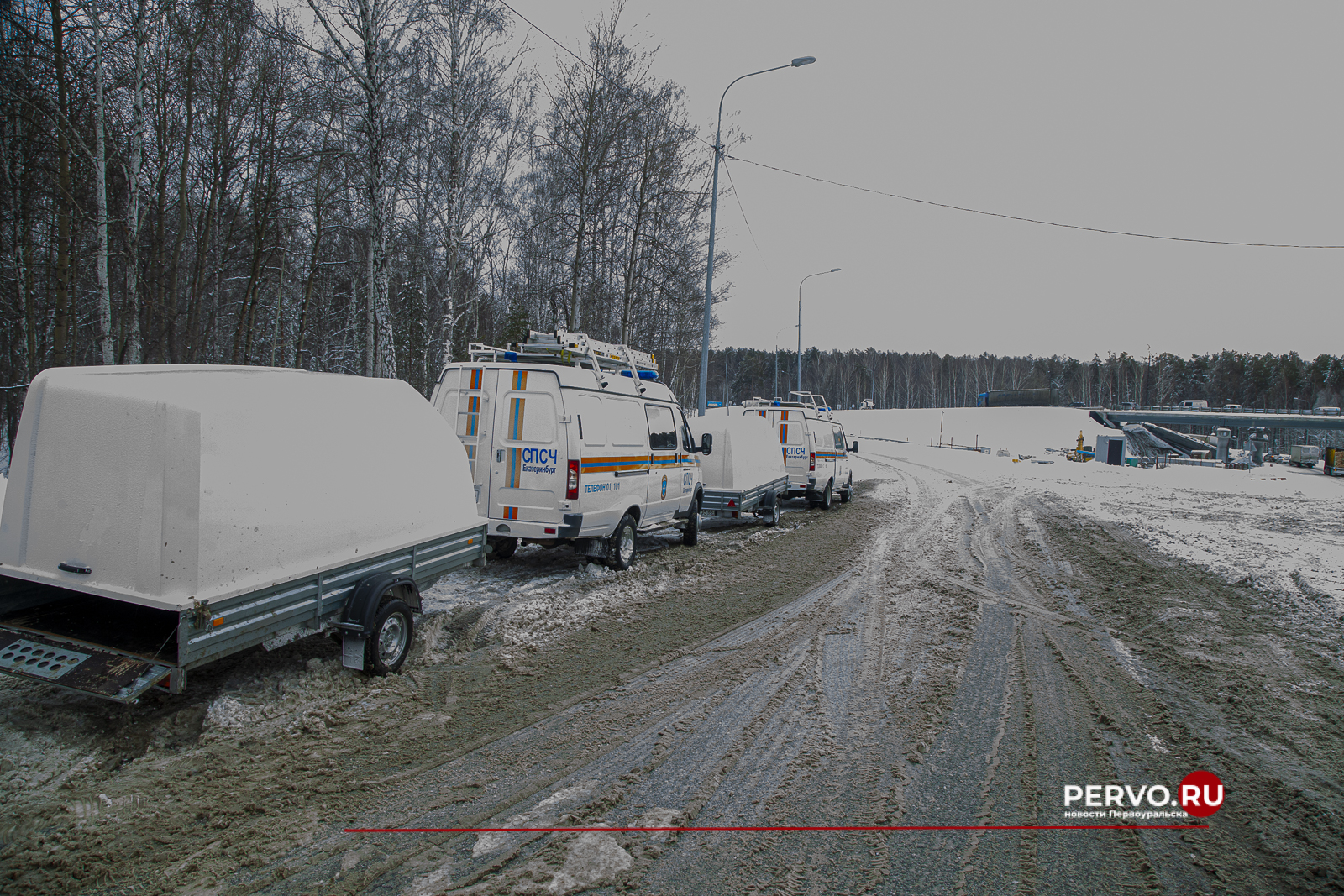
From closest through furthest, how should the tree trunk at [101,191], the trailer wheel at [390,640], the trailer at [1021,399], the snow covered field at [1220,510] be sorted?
the trailer wheel at [390,640] < the snow covered field at [1220,510] < the tree trunk at [101,191] < the trailer at [1021,399]

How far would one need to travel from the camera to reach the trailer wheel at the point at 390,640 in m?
4.75

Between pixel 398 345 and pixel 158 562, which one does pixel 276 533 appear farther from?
pixel 398 345

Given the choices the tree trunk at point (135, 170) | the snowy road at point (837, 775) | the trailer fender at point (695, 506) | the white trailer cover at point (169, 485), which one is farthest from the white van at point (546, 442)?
the tree trunk at point (135, 170)

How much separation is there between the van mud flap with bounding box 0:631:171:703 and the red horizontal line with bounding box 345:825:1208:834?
56.6 inches

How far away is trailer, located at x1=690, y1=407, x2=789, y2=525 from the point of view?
39.6 feet

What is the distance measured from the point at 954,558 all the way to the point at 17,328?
20439 mm

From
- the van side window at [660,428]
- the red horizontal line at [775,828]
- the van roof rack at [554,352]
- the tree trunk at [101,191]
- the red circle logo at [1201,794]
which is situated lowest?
the red horizontal line at [775,828]

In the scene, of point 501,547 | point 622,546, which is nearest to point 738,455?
point 622,546

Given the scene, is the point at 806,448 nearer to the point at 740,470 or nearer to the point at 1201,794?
the point at 740,470

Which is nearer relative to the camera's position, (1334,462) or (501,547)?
(501,547)

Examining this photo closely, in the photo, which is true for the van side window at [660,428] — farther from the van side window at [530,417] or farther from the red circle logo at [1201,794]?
the red circle logo at [1201,794]

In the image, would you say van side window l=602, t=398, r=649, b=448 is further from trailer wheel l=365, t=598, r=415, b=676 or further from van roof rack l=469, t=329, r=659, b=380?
trailer wheel l=365, t=598, r=415, b=676

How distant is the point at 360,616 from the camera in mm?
4633

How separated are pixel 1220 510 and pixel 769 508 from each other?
40.9 feet
